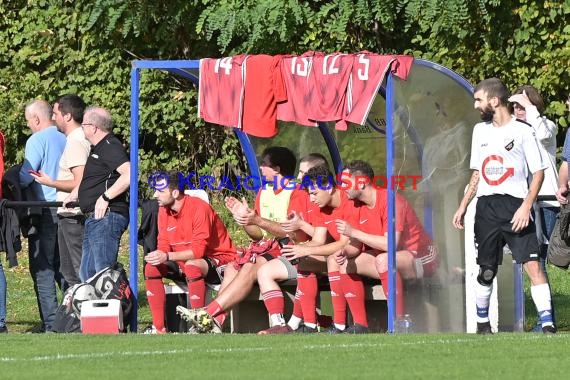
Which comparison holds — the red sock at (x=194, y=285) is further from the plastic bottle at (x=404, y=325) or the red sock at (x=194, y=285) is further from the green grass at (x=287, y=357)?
the plastic bottle at (x=404, y=325)

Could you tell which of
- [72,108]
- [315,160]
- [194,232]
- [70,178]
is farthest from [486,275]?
[72,108]

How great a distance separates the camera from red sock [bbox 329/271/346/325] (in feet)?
39.2

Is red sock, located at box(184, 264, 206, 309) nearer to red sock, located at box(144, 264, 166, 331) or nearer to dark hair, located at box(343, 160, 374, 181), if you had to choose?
red sock, located at box(144, 264, 166, 331)

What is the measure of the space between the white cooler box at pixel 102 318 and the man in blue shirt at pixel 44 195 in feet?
4.66

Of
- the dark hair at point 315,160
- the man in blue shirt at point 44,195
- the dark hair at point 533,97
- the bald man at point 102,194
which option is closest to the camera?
the dark hair at point 533,97

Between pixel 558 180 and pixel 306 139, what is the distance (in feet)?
9.47

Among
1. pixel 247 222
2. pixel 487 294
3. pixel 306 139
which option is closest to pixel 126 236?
pixel 306 139

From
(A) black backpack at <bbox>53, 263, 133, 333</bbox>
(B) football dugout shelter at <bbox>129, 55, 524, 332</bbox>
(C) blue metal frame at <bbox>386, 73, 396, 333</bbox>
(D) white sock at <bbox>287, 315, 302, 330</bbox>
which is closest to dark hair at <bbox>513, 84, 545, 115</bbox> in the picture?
(B) football dugout shelter at <bbox>129, 55, 524, 332</bbox>

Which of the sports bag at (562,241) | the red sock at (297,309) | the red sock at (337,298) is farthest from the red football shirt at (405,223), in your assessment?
the sports bag at (562,241)

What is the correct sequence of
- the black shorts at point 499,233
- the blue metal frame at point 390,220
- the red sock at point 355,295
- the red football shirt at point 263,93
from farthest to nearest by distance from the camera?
the red football shirt at point 263,93
the red sock at point 355,295
the blue metal frame at point 390,220
the black shorts at point 499,233

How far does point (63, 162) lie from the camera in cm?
1303

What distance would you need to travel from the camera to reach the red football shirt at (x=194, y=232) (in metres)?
12.7

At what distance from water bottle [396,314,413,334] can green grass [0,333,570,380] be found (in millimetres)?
769

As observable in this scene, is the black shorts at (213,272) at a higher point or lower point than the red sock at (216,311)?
higher
